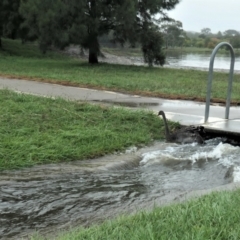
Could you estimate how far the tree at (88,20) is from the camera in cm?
2469

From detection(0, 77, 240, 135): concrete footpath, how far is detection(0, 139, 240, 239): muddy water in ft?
3.76

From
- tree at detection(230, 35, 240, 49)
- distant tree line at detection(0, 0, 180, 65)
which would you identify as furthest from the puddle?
tree at detection(230, 35, 240, 49)

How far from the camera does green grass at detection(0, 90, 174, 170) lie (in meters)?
6.72

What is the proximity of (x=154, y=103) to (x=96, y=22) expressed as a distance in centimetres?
1463

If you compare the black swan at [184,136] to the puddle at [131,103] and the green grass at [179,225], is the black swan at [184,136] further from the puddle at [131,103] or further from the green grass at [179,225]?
the green grass at [179,225]

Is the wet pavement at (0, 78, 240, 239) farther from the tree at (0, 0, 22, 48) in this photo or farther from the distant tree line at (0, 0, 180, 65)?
the tree at (0, 0, 22, 48)

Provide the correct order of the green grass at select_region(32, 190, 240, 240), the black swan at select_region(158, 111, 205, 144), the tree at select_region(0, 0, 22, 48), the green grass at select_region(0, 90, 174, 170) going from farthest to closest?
1. the tree at select_region(0, 0, 22, 48)
2. the black swan at select_region(158, 111, 205, 144)
3. the green grass at select_region(0, 90, 174, 170)
4. the green grass at select_region(32, 190, 240, 240)

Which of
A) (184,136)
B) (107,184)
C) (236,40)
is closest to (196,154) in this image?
(184,136)

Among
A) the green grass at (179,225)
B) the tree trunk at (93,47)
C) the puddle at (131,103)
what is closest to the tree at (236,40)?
the tree trunk at (93,47)

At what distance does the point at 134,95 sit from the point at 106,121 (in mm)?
4344

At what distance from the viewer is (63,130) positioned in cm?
782

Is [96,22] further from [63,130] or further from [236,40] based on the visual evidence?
[236,40]

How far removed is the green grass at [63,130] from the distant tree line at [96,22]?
15.3m

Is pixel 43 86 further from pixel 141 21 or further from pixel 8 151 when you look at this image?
pixel 141 21
